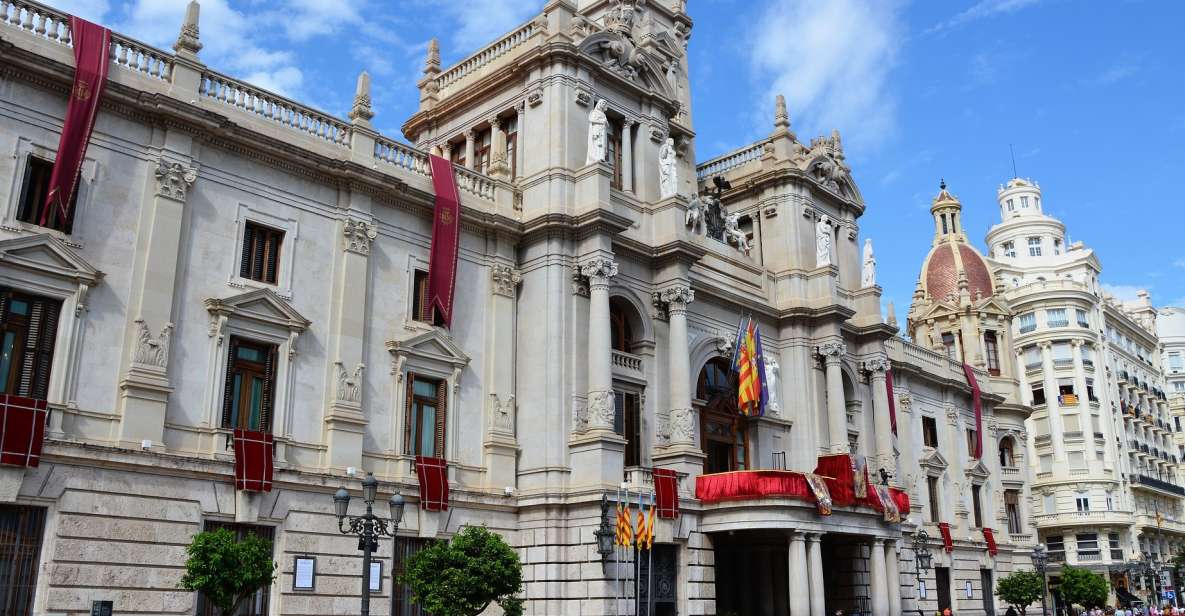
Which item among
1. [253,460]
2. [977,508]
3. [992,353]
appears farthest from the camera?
[992,353]

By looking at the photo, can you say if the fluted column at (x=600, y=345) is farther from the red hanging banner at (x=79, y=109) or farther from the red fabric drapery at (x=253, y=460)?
the red hanging banner at (x=79, y=109)

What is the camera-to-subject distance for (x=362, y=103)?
30141 mm

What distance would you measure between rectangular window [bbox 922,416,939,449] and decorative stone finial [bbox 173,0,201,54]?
38.1 metres

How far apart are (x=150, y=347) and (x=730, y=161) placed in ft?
93.0

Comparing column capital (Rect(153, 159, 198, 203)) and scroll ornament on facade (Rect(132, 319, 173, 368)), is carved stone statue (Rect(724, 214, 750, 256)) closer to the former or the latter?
column capital (Rect(153, 159, 198, 203))

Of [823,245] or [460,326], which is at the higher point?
[823,245]

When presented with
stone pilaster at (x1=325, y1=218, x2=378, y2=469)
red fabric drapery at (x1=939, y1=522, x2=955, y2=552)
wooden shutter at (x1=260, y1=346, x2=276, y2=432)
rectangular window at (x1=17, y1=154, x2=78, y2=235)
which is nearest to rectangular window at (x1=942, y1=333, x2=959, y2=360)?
red fabric drapery at (x1=939, y1=522, x2=955, y2=552)

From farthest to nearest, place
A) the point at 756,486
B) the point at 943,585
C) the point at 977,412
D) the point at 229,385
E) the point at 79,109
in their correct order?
the point at 977,412, the point at 943,585, the point at 756,486, the point at 229,385, the point at 79,109

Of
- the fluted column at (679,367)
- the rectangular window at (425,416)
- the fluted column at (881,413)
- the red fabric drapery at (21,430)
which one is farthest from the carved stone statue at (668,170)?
the red fabric drapery at (21,430)

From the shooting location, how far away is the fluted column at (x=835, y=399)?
1578 inches

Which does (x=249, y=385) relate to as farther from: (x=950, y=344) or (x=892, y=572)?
(x=950, y=344)

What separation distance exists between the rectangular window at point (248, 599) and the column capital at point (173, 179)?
7641mm

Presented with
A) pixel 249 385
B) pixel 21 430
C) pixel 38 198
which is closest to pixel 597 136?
pixel 249 385

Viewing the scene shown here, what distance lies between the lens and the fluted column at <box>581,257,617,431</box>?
30.1m
